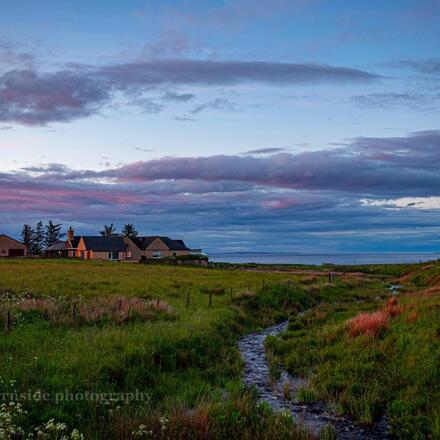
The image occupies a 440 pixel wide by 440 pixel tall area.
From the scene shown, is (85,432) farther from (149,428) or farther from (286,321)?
(286,321)

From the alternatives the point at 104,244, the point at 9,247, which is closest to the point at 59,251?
the point at 9,247

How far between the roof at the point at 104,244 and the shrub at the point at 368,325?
89810 mm

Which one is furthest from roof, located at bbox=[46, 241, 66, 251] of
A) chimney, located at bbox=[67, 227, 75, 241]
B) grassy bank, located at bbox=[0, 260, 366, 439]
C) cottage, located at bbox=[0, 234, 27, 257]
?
grassy bank, located at bbox=[0, 260, 366, 439]

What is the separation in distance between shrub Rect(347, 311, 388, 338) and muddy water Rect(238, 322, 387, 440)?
373 centimetres

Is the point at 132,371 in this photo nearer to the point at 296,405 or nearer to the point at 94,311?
the point at 296,405

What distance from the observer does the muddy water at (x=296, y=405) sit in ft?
34.8

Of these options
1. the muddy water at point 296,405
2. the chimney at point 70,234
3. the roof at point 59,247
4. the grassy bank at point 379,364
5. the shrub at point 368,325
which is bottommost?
the muddy water at point 296,405

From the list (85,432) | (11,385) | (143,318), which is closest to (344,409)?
(85,432)

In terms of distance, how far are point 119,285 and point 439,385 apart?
28251 mm

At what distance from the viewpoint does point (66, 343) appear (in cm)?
1501

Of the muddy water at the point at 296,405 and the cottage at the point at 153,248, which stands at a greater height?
the cottage at the point at 153,248

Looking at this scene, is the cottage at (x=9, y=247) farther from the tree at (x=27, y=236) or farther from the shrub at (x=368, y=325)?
the shrub at (x=368, y=325)

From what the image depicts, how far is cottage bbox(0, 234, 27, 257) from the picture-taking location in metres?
107

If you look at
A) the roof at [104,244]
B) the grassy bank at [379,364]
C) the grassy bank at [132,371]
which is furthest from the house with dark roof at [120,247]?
the grassy bank at [379,364]
